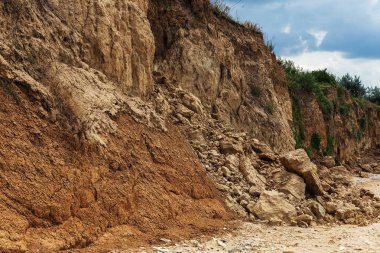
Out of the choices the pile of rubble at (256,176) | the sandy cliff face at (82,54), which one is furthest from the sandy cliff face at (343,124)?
the sandy cliff face at (82,54)

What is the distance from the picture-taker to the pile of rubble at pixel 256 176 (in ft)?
32.4

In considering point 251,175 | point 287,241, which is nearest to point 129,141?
point 287,241

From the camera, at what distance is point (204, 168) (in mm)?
10102

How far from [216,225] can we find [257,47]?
1129 cm

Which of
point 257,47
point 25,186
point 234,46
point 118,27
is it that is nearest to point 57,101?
point 25,186

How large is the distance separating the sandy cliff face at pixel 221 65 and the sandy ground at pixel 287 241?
17.2 feet

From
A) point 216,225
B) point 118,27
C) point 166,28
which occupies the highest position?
point 166,28

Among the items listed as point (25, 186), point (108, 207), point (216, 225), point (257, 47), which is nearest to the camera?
point (25, 186)

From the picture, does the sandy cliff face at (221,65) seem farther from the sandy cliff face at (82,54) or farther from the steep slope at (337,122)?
the steep slope at (337,122)

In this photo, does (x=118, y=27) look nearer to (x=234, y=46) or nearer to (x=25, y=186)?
(x=25, y=186)

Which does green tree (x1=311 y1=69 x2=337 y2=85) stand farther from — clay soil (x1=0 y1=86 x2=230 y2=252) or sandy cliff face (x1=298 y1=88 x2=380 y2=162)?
clay soil (x1=0 y1=86 x2=230 y2=252)

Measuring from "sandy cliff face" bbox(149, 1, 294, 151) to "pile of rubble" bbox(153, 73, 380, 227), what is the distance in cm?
149

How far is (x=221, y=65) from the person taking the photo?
49.4 ft

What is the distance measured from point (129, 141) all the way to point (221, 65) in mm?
7650
